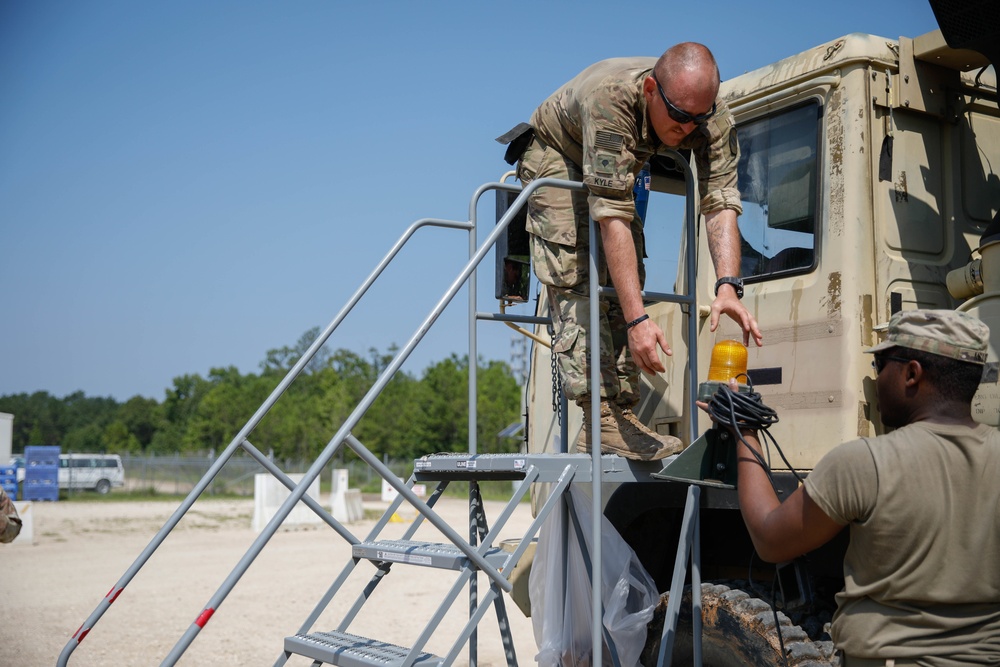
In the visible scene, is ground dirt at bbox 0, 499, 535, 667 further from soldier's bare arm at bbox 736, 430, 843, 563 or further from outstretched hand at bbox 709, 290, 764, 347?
soldier's bare arm at bbox 736, 430, 843, 563

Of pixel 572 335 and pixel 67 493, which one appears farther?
pixel 67 493

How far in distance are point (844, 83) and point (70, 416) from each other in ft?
397

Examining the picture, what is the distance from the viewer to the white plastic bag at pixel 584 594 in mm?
3752

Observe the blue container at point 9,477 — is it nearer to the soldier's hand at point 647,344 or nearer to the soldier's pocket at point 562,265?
the soldier's pocket at point 562,265

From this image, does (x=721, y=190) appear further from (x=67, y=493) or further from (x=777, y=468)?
(x=67, y=493)

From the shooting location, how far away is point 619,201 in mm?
3666

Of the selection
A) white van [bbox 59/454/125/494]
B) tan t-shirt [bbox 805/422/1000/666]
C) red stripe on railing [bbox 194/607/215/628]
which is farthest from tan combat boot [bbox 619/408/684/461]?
white van [bbox 59/454/125/494]

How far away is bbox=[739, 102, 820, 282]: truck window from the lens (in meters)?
3.95

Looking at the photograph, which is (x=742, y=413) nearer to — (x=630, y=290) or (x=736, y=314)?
(x=736, y=314)

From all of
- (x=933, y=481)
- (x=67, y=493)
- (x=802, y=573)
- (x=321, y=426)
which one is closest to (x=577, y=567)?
(x=802, y=573)

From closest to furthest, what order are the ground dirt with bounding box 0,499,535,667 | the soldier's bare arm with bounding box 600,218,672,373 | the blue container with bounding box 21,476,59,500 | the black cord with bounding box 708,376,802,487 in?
the black cord with bounding box 708,376,802,487 < the soldier's bare arm with bounding box 600,218,672,373 < the ground dirt with bounding box 0,499,535,667 < the blue container with bounding box 21,476,59,500

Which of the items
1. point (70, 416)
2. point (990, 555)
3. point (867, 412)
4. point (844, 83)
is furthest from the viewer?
point (70, 416)

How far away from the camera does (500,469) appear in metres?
3.63

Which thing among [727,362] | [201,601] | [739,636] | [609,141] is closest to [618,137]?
[609,141]
